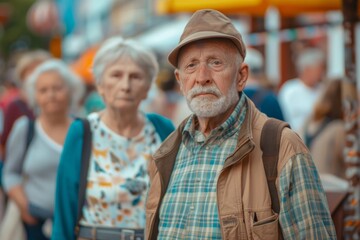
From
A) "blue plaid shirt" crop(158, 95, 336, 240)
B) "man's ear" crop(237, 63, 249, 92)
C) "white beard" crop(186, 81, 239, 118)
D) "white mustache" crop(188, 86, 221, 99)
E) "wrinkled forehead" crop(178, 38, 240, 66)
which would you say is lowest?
"blue plaid shirt" crop(158, 95, 336, 240)

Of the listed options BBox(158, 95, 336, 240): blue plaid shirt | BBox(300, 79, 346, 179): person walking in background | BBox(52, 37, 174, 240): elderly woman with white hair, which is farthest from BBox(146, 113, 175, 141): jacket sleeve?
BBox(300, 79, 346, 179): person walking in background

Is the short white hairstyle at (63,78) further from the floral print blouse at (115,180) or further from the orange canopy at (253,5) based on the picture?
the orange canopy at (253,5)

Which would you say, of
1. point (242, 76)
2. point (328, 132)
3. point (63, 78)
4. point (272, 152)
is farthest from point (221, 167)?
point (328, 132)

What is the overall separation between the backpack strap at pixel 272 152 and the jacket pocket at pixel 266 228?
4 centimetres

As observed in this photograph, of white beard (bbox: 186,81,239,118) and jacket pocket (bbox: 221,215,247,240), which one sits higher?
white beard (bbox: 186,81,239,118)

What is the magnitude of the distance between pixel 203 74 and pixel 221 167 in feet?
1.37

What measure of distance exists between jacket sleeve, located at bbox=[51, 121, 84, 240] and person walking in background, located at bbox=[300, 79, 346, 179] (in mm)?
2719

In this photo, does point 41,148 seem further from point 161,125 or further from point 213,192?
point 213,192

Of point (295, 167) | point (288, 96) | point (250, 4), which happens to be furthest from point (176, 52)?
point (288, 96)

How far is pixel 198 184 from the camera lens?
11.8 ft

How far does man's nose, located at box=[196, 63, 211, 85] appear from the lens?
3621 mm

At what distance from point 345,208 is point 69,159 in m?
1.65

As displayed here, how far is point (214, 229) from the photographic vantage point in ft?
11.4

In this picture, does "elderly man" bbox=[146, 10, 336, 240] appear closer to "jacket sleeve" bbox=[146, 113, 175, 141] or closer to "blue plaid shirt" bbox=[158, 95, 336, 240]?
"blue plaid shirt" bbox=[158, 95, 336, 240]
